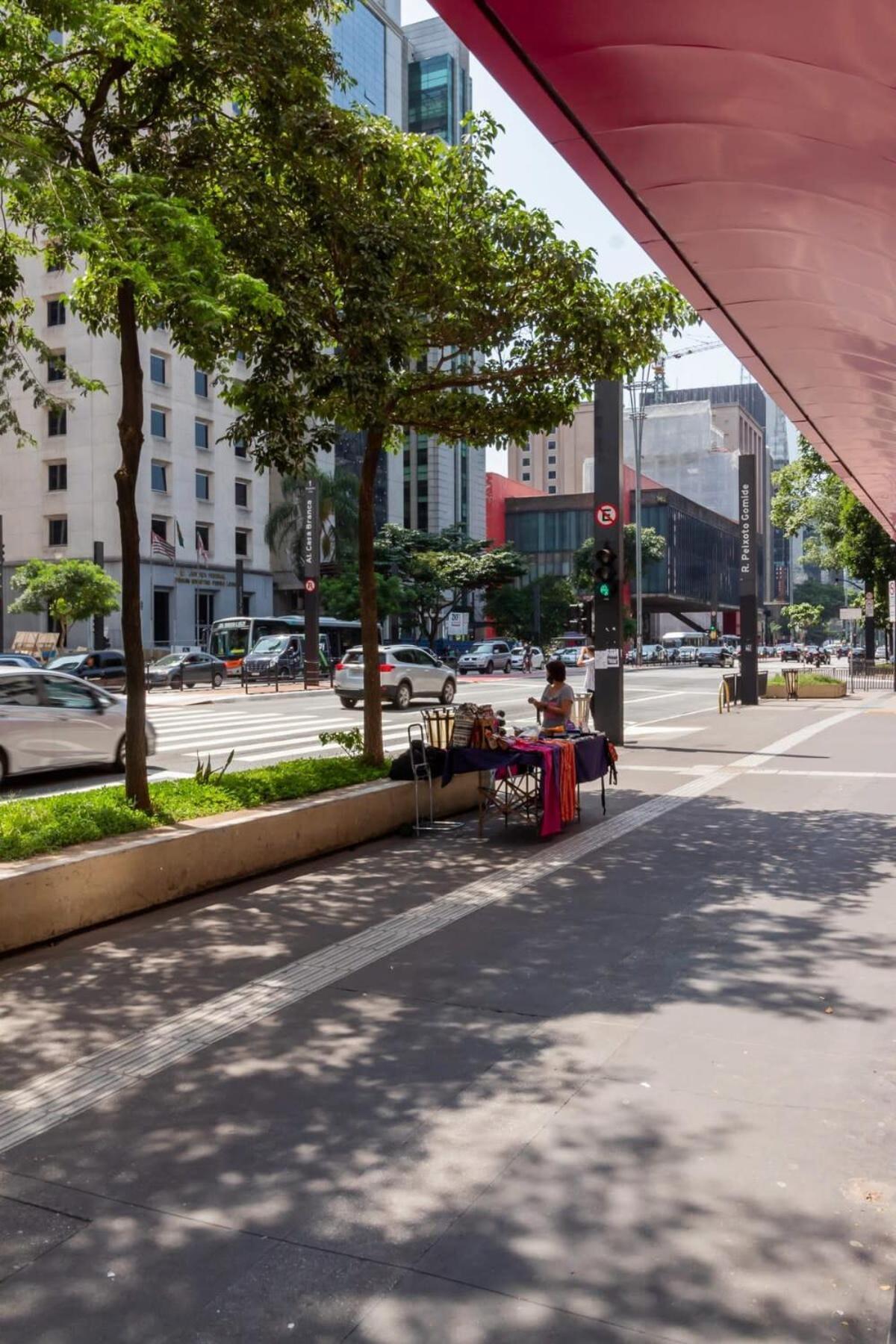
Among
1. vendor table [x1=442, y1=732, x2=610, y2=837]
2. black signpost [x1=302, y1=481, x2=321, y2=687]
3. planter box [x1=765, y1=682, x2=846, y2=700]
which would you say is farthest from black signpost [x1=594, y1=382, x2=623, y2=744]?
black signpost [x1=302, y1=481, x2=321, y2=687]

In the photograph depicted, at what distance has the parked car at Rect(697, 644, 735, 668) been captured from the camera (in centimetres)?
7561

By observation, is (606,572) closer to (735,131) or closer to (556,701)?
(556,701)

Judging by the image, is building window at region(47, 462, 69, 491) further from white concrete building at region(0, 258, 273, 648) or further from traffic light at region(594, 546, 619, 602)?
traffic light at region(594, 546, 619, 602)

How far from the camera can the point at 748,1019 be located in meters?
5.42

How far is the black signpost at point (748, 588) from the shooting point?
104 feet

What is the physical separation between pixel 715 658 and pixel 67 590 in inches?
2008

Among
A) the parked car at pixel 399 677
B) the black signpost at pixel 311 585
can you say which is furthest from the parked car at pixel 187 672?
the parked car at pixel 399 677

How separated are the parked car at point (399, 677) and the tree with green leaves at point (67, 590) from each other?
1631 cm

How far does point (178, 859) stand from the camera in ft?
26.3

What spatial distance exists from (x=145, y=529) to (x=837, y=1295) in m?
55.7

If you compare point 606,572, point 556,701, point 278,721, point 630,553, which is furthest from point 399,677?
point 630,553

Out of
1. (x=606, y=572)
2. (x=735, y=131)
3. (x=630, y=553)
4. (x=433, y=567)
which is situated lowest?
(x=606, y=572)

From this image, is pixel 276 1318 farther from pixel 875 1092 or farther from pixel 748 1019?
pixel 748 1019

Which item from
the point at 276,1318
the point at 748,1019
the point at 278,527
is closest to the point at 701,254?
the point at 748,1019
